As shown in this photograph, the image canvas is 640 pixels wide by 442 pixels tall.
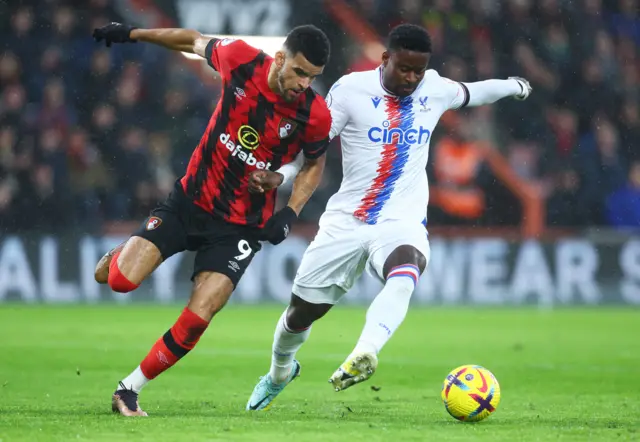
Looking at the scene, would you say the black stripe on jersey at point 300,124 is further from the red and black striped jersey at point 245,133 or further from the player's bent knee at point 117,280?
the player's bent knee at point 117,280

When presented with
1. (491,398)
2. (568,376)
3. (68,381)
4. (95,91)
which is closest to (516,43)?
(95,91)

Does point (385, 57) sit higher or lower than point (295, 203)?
higher

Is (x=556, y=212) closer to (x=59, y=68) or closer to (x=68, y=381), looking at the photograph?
(x=59, y=68)

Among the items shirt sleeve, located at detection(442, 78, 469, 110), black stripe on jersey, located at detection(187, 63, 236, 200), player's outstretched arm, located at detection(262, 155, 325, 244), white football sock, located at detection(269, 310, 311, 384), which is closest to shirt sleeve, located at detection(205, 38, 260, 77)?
black stripe on jersey, located at detection(187, 63, 236, 200)

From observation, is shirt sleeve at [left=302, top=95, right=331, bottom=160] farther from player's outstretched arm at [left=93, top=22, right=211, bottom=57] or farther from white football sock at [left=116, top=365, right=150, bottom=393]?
white football sock at [left=116, top=365, right=150, bottom=393]

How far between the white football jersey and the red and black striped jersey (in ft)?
0.97

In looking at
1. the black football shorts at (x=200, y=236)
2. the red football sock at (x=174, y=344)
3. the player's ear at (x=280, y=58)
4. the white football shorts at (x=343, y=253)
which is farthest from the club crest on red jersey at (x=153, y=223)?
the player's ear at (x=280, y=58)

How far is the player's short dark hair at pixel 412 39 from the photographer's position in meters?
7.14

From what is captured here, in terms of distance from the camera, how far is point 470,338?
43.9 ft

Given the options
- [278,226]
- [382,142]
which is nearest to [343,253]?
[278,226]

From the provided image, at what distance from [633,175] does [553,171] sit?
126 centimetres

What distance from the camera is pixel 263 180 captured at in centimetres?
705

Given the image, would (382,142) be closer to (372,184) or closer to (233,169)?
(372,184)

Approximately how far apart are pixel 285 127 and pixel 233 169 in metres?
0.41
